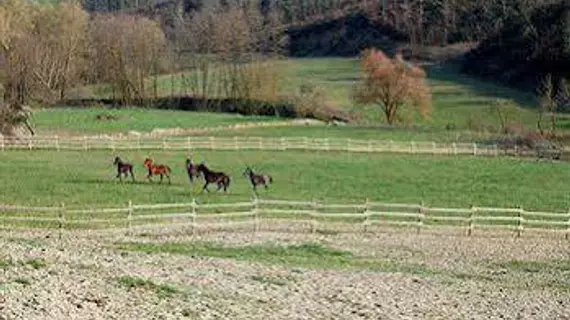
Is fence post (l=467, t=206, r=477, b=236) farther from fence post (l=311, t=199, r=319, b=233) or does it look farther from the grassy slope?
the grassy slope

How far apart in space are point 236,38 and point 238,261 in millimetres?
98969

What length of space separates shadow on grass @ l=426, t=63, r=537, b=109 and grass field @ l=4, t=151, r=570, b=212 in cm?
4661

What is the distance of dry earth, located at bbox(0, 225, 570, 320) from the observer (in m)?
15.7

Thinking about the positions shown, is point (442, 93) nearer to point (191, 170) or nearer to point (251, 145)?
point (251, 145)

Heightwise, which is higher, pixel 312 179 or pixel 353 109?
pixel 353 109

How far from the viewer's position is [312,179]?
154 feet

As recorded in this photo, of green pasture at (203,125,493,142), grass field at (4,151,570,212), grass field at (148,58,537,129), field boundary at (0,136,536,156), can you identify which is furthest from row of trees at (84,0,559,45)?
grass field at (4,151,570,212)

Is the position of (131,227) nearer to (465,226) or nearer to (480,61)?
(465,226)

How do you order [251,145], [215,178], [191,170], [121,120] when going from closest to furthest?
1. [215,178]
2. [191,170]
3. [251,145]
4. [121,120]

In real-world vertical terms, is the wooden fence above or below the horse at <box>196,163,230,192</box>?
below

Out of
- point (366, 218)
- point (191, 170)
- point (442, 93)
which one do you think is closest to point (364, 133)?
point (191, 170)

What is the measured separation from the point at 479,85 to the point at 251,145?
59.1 metres

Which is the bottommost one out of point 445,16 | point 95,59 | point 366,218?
point 366,218

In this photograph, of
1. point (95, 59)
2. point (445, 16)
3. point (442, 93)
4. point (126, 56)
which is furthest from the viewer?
point (445, 16)
